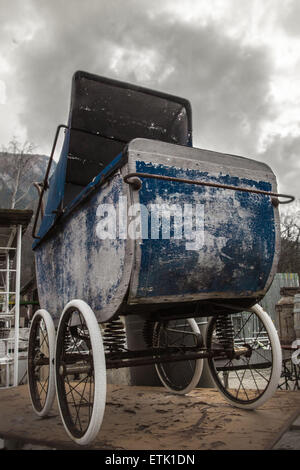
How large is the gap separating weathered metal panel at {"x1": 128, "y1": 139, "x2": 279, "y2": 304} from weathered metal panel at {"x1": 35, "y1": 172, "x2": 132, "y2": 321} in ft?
0.35

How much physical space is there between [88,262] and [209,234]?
0.84 meters

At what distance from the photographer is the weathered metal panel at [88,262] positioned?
7.16 feet

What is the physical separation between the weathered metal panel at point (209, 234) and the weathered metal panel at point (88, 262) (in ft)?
0.35

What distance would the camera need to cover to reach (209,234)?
2338 millimetres

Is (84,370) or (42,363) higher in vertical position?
(84,370)

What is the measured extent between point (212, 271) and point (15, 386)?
3463 mm

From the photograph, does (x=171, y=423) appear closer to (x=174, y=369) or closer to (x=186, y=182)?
(x=174, y=369)

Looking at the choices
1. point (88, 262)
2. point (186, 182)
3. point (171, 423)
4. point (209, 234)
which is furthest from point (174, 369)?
point (186, 182)

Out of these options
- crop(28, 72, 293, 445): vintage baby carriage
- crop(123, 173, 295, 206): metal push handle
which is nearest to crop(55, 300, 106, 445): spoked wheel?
crop(28, 72, 293, 445): vintage baby carriage

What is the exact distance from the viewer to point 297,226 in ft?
84.9

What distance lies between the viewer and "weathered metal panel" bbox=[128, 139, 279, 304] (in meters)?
2.17

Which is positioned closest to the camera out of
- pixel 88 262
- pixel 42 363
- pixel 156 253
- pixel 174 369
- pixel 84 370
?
pixel 156 253

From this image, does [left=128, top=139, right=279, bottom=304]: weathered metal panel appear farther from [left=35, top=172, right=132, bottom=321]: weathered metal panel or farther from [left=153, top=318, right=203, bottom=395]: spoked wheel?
[left=153, top=318, right=203, bottom=395]: spoked wheel
